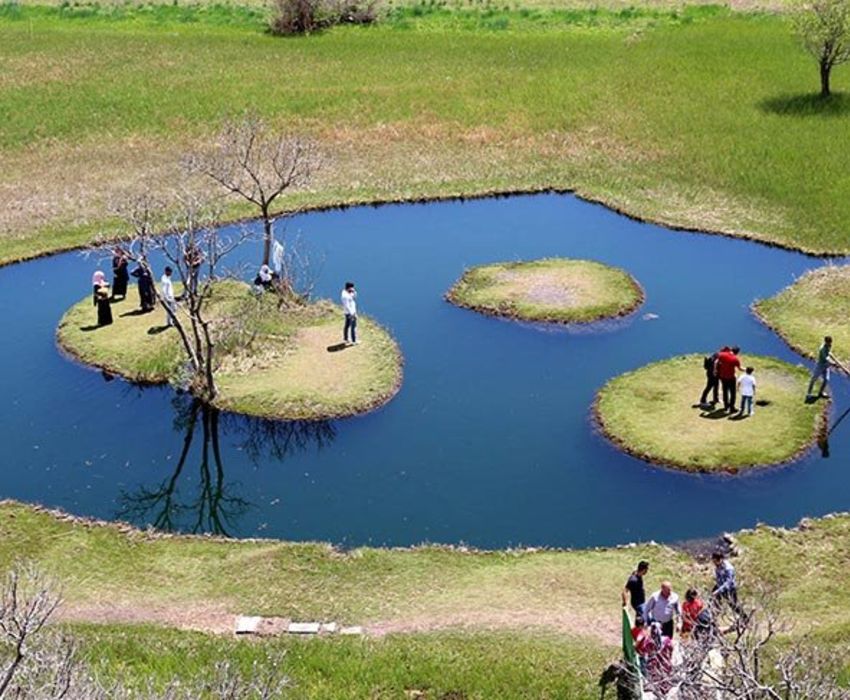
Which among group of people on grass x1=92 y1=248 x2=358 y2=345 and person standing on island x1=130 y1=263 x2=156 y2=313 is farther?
person standing on island x1=130 y1=263 x2=156 y2=313

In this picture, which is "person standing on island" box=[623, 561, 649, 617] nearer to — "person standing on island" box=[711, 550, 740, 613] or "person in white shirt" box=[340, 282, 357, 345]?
"person standing on island" box=[711, 550, 740, 613]

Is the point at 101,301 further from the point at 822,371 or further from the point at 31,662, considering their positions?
the point at 822,371

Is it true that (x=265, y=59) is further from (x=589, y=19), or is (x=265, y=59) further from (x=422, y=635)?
(x=422, y=635)

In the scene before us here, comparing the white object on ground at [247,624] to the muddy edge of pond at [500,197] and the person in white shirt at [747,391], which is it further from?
the muddy edge of pond at [500,197]

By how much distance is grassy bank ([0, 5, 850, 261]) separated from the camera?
2199 inches

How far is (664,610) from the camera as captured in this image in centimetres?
2472

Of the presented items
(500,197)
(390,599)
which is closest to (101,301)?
(390,599)

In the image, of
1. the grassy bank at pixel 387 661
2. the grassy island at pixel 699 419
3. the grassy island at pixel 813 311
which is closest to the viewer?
the grassy bank at pixel 387 661

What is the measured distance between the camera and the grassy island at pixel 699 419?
34688 mm

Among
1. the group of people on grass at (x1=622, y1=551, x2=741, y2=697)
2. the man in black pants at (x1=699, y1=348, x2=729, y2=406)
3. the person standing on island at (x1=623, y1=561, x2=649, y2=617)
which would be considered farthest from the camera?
the man in black pants at (x1=699, y1=348, x2=729, y2=406)

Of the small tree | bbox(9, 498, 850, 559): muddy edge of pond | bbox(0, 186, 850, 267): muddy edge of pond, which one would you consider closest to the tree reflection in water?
bbox(9, 498, 850, 559): muddy edge of pond

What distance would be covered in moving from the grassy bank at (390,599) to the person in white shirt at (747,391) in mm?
5785

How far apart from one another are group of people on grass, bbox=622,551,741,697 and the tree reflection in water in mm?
12049

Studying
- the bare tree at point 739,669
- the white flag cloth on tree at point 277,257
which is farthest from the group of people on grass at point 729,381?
the white flag cloth on tree at point 277,257
